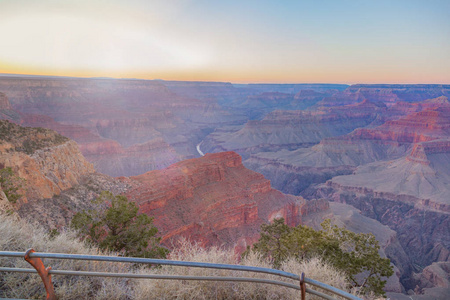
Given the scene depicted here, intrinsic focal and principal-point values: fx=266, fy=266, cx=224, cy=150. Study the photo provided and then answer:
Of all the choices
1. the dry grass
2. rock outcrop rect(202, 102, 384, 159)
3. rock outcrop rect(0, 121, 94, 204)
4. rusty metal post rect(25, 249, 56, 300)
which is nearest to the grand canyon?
rock outcrop rect(0, 121, 94, 204)

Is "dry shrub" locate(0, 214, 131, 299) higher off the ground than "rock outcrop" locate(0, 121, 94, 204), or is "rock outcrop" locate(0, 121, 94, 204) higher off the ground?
"dry shrub" locate(0, 214, 131, 299)

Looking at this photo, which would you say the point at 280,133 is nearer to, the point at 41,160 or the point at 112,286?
the point at 41,160

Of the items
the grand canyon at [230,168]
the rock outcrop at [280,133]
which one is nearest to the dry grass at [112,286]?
the grand canyon at [230,168]

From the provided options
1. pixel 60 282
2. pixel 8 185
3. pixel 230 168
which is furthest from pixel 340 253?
pixel 230 168

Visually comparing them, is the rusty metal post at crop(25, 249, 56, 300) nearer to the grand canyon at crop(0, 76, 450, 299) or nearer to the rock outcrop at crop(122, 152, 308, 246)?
the grand canyon at crop(0, 76, 450, 299)

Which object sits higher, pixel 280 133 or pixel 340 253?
pixel 340 253

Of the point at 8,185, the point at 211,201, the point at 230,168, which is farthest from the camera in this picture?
the point at 230,168

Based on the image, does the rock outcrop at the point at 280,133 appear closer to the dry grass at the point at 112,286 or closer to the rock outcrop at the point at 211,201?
the rock outcrop at the point at 211,201

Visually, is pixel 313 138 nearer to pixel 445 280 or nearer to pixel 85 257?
A: pixel 445 280
